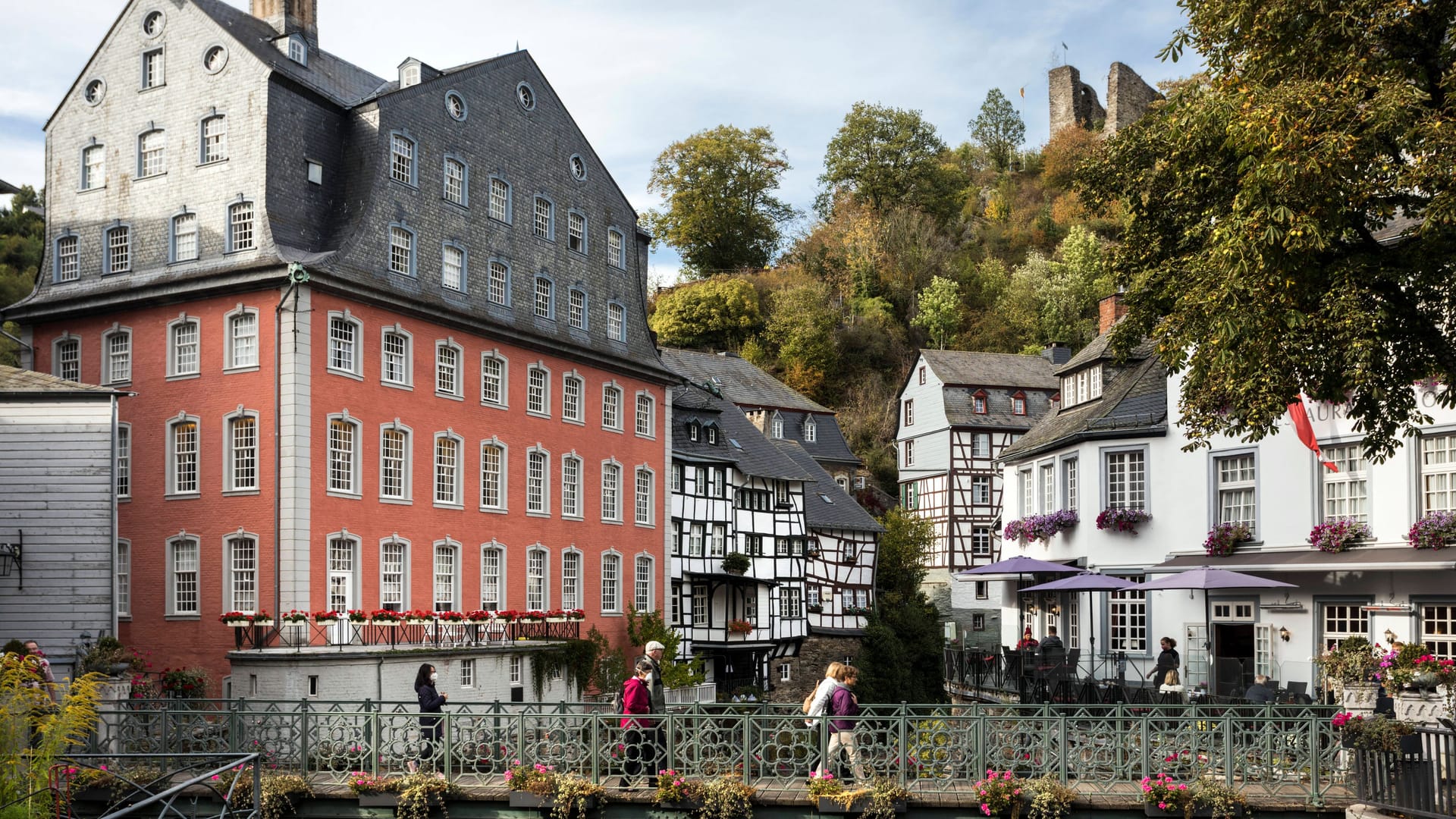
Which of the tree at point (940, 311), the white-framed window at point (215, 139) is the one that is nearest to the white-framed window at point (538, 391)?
the white-framed window at point (215, 139)

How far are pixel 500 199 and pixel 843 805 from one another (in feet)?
76.3

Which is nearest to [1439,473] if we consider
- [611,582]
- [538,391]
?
[538,391]

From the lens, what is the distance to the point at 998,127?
99.2 meters

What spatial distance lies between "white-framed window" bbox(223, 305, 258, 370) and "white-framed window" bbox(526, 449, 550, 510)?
8355mm

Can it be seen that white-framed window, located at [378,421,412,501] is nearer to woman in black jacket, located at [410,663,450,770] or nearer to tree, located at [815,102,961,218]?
woman in black jacket, located at [410,663,450,770]

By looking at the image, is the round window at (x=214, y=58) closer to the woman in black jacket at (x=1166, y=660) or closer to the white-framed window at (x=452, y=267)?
the white-framed window at (x=452, y=267)

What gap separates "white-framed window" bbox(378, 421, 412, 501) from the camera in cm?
3003

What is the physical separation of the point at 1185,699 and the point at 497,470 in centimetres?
1682

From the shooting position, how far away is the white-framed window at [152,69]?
31406mm

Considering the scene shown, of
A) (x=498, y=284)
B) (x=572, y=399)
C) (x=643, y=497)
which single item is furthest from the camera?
(x=643, y=497)

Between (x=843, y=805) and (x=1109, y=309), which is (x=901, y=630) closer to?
(x=1109, y=309)

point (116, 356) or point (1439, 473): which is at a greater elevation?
point (116, 356)

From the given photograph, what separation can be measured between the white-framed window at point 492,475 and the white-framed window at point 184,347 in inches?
275

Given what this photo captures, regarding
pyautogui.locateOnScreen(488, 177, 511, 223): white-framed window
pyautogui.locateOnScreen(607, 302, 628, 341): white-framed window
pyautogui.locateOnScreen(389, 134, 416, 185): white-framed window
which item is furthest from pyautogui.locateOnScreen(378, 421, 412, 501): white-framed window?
pyautogui.locateOnScreen(607, 302, 628, 341): white-framed window
